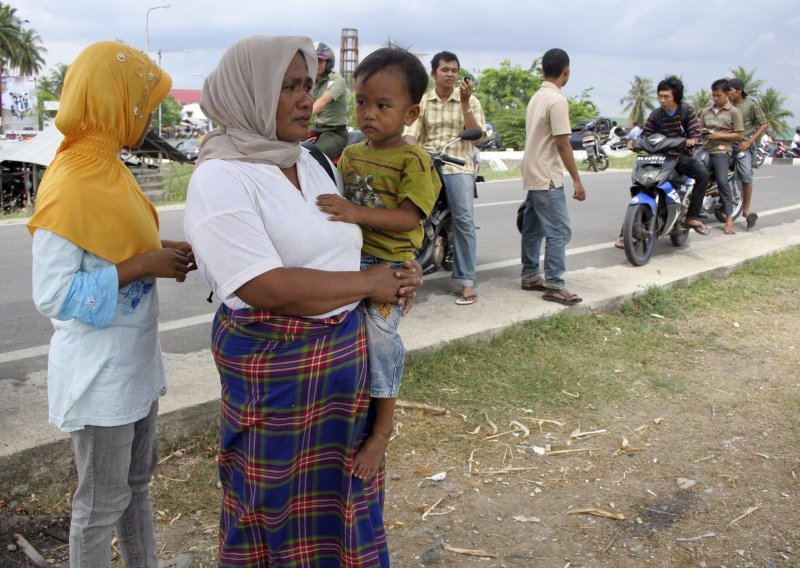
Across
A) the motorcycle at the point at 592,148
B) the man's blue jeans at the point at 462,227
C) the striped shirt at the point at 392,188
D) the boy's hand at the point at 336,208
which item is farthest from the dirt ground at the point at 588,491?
the motorcycle at the point at 592,148

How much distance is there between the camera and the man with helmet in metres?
6.11

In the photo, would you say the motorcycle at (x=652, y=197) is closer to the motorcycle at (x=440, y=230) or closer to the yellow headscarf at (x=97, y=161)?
the motorcycle at (x=440, y=230)

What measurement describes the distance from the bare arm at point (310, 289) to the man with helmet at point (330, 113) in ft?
13.8

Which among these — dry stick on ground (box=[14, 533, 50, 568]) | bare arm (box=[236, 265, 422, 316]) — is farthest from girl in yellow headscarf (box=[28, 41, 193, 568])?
dry stick on ground (box=[14, 533, 50, 568])

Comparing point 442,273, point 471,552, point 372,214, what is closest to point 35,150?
point 442,273

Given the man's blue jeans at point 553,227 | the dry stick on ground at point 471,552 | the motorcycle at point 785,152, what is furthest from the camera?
the motorcycle at point 785,152

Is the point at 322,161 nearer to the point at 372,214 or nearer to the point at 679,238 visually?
the point at 372,214

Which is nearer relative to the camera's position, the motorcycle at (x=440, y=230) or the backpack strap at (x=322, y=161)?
the backpack strap at (x=322, y=161)

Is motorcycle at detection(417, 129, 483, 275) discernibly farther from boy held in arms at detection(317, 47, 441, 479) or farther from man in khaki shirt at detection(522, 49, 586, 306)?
boy held in arms at detection(317, 47, 441, 479)

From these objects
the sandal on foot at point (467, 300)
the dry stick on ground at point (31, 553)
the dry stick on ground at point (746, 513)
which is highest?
the sandal on foot at point (467, 300)

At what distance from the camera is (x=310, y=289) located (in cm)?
188

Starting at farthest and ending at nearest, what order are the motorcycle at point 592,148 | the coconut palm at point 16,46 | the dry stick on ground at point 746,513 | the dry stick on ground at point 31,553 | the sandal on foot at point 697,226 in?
the coconut palm at point 16,46, the motorcycle at point 592,148, the sandal on foot at point 697,226, the dry stick on ground at point 746,513, the dry stick on ground at point 31,553

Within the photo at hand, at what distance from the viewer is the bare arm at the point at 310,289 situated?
6.03 ft

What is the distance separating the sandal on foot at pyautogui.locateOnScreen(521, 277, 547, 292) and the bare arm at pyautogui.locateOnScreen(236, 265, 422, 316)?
13.5ft
